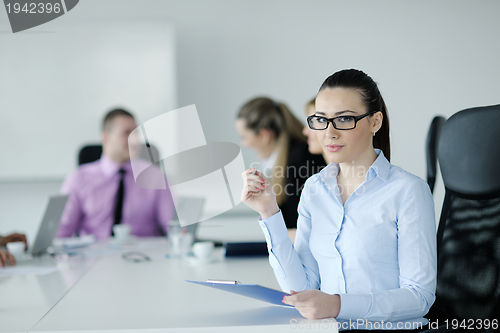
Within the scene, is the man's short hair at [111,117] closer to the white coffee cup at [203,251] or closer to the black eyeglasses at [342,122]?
the white coffee cup at [203,251]

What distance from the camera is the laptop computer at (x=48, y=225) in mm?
1910

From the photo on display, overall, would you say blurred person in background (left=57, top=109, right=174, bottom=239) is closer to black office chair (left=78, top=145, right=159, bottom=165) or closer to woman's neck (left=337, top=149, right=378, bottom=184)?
black office chair (left=78, top=145, right=159, bottom=165)

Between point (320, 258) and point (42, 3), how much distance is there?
3.06m

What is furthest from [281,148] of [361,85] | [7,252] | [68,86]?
[68,86]

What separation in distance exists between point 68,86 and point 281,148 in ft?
6.14

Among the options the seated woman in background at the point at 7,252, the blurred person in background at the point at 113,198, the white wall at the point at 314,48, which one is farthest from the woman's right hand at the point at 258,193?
the white wall at the point at 314,48

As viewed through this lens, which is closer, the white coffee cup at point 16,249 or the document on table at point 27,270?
the document on table at point 27,270

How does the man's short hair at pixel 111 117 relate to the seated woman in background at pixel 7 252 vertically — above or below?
above

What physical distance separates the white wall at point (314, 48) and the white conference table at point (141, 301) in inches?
70.6

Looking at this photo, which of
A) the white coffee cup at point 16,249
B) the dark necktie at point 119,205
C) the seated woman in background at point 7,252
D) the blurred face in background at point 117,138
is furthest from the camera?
the blurred face in background at point 117,138

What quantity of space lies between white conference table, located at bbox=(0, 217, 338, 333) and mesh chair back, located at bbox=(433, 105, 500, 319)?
20.7 inches

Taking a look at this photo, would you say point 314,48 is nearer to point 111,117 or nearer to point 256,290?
point 111,117

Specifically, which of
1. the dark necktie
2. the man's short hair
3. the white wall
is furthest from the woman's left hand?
the white wall

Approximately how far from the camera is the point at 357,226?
112 cm
